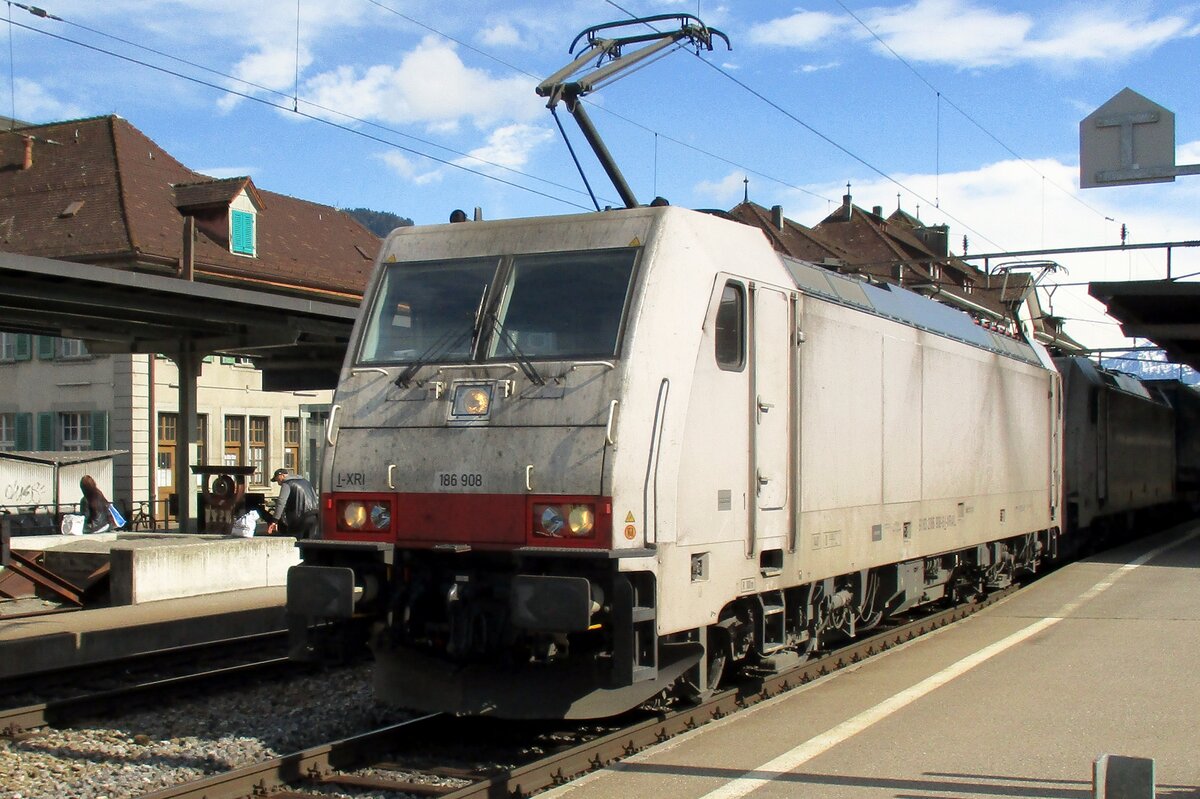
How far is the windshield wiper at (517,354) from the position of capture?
733 cm

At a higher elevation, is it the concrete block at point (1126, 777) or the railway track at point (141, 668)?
the concrete block at point (1126, 777)

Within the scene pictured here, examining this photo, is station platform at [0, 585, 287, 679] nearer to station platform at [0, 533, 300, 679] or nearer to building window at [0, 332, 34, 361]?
station platform at [0, 533, 300, 679]

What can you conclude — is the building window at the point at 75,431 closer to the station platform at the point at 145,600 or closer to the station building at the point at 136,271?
the station building at the point at 136,271

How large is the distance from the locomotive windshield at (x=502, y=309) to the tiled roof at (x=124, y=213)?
72.3 ft

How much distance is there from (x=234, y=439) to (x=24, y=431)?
545cm

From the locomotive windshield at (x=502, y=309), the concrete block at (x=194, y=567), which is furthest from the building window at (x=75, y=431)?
the locomotive windshield at (x=502, y=309)

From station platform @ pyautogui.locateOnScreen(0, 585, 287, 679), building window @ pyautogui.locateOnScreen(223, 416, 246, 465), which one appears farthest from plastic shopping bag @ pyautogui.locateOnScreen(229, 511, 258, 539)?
building window @ pyautogui.locateOnScreen(223, 416, 246, 465)

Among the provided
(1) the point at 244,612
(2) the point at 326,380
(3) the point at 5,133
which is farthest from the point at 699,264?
(3) the point at 5,133

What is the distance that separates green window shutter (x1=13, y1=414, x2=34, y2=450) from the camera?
3359 cm

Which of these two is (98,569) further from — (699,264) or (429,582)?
(699,264)

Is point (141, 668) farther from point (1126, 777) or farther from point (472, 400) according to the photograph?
point (1126, 777)

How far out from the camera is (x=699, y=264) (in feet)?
25.2

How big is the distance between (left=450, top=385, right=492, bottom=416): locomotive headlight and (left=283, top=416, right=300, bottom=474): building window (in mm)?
30358

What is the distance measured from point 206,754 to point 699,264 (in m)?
4.34
